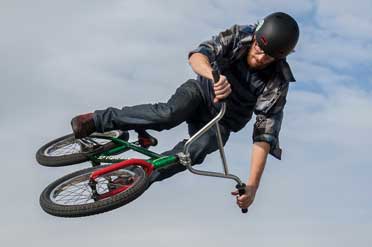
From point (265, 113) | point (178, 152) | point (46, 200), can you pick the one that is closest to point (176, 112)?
point (178, 152)

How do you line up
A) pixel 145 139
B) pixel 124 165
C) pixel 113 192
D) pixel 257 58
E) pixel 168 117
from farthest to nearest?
pixel 145 139 → pixel 257 58 → pixel 168 117 → pixel 113 192 → pixel 124 165

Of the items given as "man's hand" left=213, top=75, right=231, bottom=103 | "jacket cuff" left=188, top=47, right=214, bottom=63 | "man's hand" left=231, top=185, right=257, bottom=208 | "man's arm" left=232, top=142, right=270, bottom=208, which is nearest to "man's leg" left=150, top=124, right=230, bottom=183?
"man's arm" left=232, top=142, right=270, bottom=208

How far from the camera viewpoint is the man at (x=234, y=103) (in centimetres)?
893

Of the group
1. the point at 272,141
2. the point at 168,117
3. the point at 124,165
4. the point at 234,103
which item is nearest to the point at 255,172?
the point at 272,141

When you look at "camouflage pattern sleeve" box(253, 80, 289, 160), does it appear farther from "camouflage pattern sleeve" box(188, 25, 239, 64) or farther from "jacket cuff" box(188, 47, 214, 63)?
"jacket cuff" box(188, 47, 214, 63)

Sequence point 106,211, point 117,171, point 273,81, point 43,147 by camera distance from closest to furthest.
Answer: point 106,211
point 117,171
point 273,81
point 43,147

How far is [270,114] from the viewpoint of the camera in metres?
9.36

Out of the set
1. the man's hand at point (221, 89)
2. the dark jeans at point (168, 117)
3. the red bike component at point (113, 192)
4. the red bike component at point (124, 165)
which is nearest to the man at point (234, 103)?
the dark jeans at point (168, 117)

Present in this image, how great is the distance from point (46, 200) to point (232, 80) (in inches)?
117

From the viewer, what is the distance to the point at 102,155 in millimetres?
9438

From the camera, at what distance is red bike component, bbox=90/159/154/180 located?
329 inches

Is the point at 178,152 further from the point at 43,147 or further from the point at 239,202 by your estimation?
the point at 43,147

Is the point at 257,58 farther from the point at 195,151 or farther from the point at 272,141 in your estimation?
the point at 195,151

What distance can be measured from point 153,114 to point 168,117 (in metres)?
0.21
